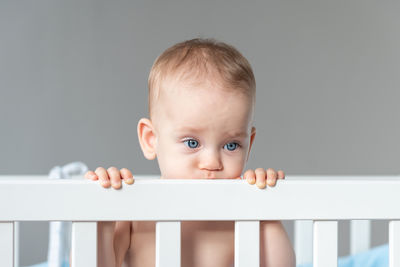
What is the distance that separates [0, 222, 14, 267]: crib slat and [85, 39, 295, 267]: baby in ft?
0.81

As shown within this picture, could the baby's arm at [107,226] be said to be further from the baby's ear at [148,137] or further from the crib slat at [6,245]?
the baby's ear at [148,137]

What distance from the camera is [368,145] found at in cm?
282

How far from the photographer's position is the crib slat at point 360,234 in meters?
1.82

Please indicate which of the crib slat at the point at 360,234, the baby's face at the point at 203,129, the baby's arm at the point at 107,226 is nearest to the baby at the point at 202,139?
the baby's face at the point at 203,129

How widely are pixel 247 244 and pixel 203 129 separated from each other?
0.83 ft

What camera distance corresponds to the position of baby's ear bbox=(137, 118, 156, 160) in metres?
1.09

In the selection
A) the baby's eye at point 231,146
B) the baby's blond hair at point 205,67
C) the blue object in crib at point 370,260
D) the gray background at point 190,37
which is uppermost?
the gray background at point 190,37

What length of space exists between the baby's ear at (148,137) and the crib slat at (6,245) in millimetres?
385

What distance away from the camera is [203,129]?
0.98 metres

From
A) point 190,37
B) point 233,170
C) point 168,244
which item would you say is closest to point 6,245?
point 168,244

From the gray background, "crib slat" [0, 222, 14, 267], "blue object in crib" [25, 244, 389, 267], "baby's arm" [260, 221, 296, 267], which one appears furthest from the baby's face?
the gray background

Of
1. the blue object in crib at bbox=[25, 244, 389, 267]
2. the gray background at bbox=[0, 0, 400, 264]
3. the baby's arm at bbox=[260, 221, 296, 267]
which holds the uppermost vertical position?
the gray background at bbox=[0, 0, 400, 264]

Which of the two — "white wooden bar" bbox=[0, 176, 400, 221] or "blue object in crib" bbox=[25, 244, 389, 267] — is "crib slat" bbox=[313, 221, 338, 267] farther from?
"blue object in crib" bbox=[25, 244, 389, 267]

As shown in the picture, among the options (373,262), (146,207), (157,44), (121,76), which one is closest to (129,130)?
Result: (121,76)
